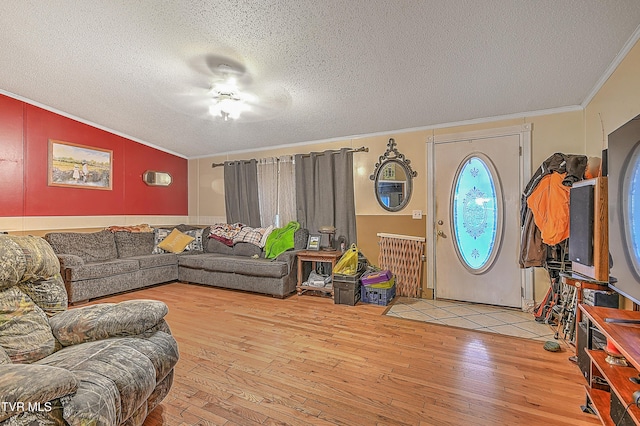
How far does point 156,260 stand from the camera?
183 inches

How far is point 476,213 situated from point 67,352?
12.9 ft

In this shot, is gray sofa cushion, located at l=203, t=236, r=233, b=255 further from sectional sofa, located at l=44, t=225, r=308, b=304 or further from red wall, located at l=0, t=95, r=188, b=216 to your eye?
red wall, located at l=0, t=95, r=188, b=216

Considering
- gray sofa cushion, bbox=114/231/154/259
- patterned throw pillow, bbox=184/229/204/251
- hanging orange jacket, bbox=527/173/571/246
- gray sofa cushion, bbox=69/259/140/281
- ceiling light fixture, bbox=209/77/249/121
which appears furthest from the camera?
patterned throw pillow, bbox=184/229/204/251

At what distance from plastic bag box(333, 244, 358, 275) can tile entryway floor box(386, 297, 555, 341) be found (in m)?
0.66

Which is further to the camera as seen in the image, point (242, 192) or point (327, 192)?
point (242, 192)

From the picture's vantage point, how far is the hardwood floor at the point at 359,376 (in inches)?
66.5

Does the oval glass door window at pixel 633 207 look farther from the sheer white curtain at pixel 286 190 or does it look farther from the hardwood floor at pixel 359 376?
the sheer white curtain at pixel 286 190

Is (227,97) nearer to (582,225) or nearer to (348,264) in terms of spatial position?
(348,264)

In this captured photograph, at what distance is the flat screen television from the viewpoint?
1.45 m

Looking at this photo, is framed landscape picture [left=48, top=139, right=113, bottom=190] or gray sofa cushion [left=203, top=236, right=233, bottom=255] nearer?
framed landscape picture [left=48, top=139, right=113, bottom=190]

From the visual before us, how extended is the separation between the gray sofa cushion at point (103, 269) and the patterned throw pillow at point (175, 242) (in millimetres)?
660

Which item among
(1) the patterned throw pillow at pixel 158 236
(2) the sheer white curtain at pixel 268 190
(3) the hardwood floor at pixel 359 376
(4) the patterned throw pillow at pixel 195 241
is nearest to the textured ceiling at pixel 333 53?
(2) the sheer white curtain at pixel 268 190

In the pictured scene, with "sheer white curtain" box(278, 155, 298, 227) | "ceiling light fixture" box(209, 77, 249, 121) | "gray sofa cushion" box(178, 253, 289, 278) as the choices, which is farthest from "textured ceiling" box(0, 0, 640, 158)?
"gray sofa cushion" box(178, 253, 289, 278)

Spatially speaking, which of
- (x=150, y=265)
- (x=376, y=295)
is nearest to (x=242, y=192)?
(x=150, y=265)
